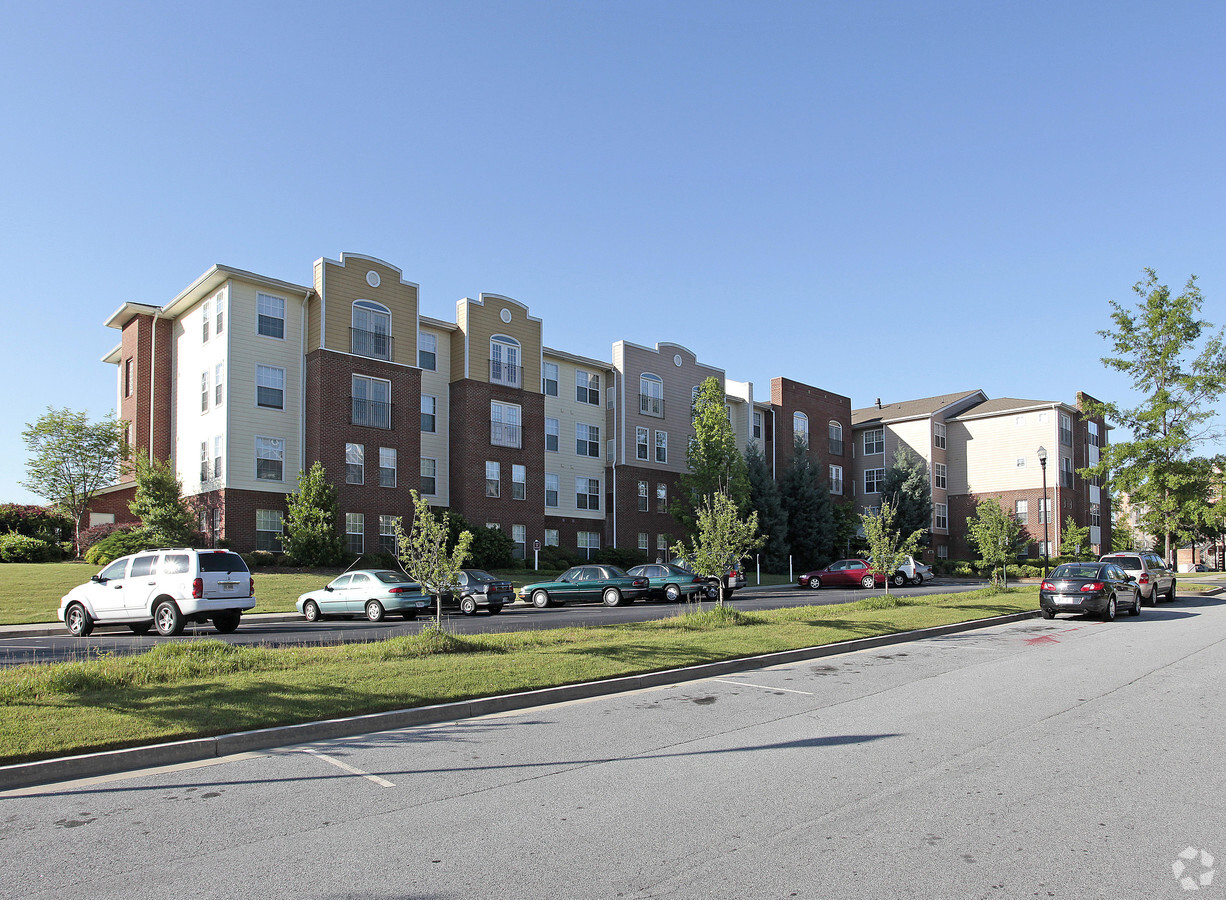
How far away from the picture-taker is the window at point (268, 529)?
34.1 meters

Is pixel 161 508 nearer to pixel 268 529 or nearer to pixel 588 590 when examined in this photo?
pixel 268 529

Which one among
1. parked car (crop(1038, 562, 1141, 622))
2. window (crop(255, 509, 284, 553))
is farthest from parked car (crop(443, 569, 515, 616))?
parked car (crop(1038, 562, 1141, 622))

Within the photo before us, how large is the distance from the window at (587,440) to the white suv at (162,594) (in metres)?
28.9

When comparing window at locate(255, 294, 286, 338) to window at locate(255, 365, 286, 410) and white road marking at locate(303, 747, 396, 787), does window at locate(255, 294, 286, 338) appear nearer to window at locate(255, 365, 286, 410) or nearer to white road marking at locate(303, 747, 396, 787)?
window at locate(255, 365, 286, 410)

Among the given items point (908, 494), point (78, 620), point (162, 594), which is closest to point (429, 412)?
point (78, 620)

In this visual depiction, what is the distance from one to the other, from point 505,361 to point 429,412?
4566 millimetres

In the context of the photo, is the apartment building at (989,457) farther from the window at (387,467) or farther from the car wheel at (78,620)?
the car wheel at (78,620)

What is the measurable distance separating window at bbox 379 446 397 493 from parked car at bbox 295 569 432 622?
13.7 metres

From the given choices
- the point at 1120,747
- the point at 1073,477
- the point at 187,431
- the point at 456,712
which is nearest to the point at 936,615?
the point at 1120,747

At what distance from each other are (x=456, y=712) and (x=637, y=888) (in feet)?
17.3

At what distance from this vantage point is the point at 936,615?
20828 millimetres

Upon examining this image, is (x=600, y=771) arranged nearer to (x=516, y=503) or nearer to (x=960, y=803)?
(x=960, y=803)

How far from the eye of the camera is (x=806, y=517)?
173ft

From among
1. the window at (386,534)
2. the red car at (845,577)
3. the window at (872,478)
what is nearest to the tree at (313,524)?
the window at (386,534)
